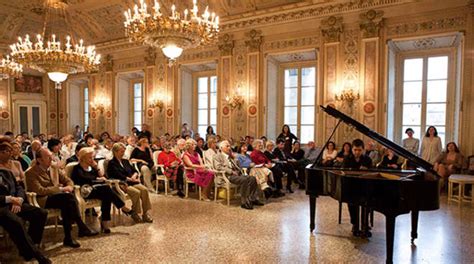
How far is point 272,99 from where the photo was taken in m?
10.2

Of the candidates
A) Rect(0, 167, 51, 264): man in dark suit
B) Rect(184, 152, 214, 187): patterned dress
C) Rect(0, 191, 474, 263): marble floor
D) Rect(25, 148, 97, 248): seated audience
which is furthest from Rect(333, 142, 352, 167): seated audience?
Rect(0, 167, 51, 264): man in dark suit

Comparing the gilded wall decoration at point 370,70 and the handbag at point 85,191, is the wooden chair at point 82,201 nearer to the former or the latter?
the handbag at point 85,191

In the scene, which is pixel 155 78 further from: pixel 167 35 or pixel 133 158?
pixel 167 35

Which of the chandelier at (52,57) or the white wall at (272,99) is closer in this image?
the chandelier at (52,57)

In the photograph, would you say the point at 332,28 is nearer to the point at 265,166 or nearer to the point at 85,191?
the point at 265,166

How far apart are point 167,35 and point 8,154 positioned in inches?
105

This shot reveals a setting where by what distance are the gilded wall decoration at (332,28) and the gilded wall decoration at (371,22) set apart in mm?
555

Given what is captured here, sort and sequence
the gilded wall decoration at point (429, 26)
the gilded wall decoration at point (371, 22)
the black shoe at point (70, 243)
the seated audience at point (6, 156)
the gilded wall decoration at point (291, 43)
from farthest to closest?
the gilded wall decoration at point (291, 43) < the gilded wall decoration at point (371, 22) < the gilded wall decoration at point (429, 26) < the black shoe at point (70, 243) < the seated audience at point (6, 156)

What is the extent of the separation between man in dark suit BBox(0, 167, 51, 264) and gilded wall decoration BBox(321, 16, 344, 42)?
7.56 m

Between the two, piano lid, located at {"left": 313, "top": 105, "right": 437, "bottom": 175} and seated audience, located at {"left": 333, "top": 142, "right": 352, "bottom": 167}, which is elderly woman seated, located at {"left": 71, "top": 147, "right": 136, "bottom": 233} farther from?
seated audience, located at {"left": 333, "top": 142, "right": 352, "bottom": 167}

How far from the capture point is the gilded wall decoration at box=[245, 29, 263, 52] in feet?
32.2

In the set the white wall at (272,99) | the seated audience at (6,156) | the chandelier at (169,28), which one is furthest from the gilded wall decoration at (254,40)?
the seated audience at (6,156)

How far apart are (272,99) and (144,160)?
4.57m

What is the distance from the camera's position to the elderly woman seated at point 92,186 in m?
4.43
